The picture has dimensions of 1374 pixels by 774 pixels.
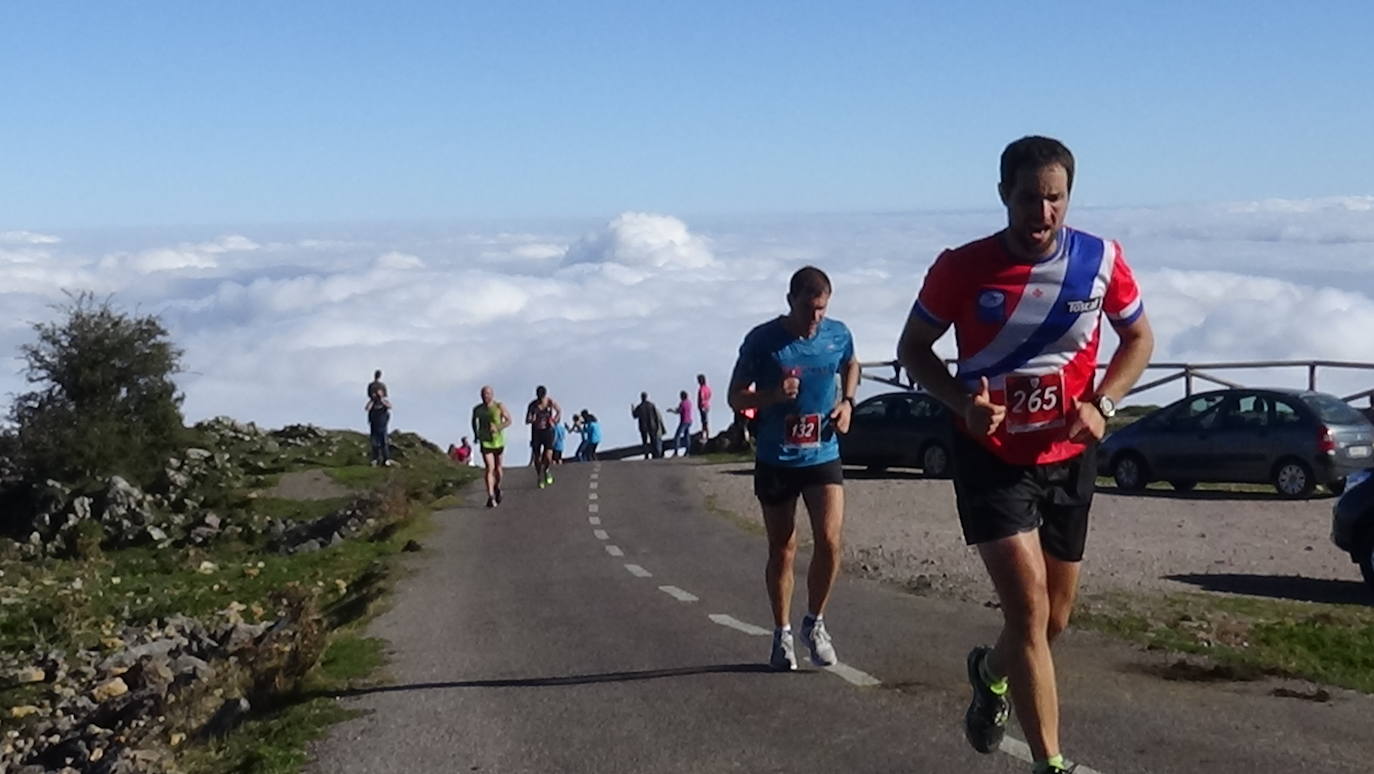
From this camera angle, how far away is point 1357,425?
25.9 meters

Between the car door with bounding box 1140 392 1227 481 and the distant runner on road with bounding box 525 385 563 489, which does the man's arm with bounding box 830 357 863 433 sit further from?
the distant runner on road with bounding box 525 385 563 489

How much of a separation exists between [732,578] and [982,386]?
36.0 feet

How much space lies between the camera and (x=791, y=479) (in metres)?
9.42

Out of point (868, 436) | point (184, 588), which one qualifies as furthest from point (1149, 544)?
point (868, 436)

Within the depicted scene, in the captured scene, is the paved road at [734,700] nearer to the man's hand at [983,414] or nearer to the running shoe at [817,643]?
the running shoe at [817,643]

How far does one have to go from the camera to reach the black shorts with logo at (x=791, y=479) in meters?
9.41

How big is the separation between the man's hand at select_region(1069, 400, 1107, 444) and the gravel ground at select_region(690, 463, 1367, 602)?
337 inches

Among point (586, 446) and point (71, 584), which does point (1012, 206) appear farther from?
point (586, 446)

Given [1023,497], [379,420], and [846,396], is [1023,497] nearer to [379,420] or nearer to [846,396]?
[846,396]

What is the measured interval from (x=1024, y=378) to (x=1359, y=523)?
1095 cm

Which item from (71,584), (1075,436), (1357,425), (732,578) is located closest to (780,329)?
(1075,436)

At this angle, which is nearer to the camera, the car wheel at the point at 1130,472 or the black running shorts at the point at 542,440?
the car wheel at the point at 1130,472

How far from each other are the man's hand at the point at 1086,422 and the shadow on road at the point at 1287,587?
1035cm

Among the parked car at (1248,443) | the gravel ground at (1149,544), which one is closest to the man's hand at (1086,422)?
the gravel ground at (1149,544)
